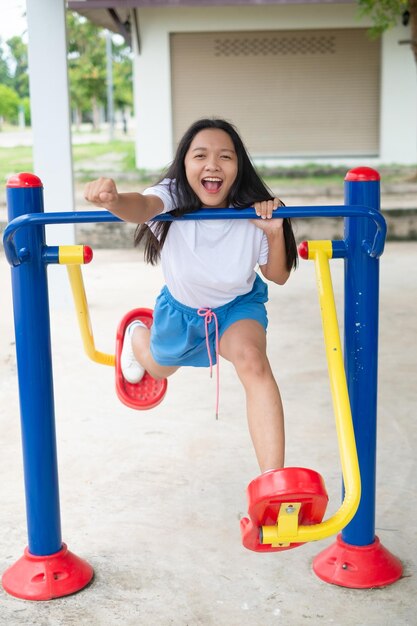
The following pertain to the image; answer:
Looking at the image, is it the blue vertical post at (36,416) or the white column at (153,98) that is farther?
the white column at (153,98)

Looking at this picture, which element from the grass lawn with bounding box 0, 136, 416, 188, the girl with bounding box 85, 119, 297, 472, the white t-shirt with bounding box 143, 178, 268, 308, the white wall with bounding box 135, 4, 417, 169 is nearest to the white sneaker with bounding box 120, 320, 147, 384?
the girl with bounding box 85, 119, 297, 472

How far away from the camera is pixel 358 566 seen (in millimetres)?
2178

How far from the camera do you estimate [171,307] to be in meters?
2.37

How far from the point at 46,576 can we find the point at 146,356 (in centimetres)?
73

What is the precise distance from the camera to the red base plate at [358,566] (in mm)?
2156

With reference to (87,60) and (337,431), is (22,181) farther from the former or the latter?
(87,60)

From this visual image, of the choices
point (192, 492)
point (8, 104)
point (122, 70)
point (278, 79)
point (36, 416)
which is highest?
point (122, 70)

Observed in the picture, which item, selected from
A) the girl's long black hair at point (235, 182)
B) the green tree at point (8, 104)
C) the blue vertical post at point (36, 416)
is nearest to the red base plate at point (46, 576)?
→ the blue vertical post at point (36, 416)

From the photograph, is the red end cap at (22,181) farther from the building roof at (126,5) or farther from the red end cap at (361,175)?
the building roof at (126,5)

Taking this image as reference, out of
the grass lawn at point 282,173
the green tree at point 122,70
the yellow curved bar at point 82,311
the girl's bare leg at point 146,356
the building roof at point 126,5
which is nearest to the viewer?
the yellow curved bar at point 82,311

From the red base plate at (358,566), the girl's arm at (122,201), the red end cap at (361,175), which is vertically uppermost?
the red end cap at (361,175)

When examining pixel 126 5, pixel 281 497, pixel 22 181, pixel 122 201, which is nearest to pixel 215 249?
pixel 122 201

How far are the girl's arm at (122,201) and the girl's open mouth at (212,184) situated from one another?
15 cm

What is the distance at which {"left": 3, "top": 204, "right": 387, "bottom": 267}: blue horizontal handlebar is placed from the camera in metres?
1.92
